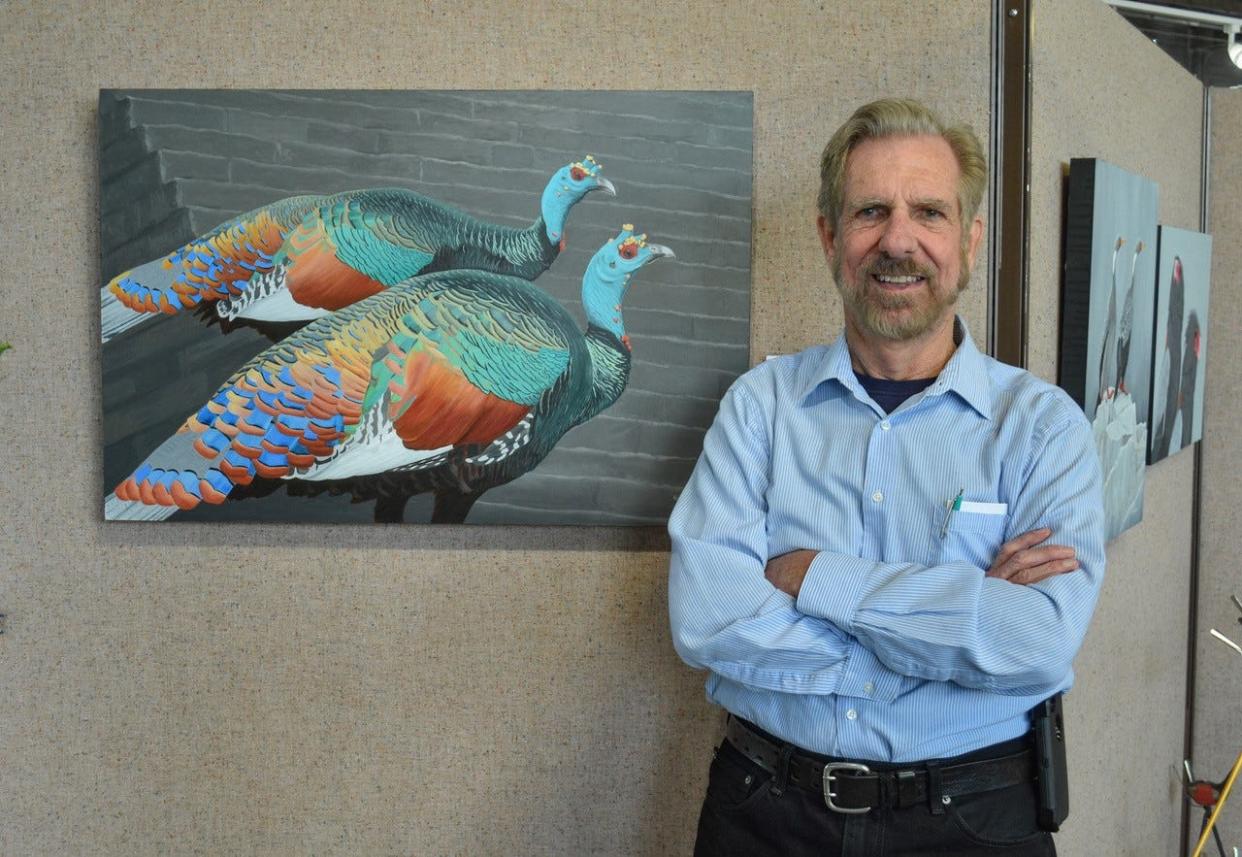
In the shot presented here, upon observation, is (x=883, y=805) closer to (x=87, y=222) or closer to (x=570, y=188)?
(x=570, y=188)

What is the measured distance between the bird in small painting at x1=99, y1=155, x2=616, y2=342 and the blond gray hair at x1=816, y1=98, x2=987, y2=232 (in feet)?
1.59

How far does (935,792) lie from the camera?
1.40 metres

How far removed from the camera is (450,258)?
1863mm

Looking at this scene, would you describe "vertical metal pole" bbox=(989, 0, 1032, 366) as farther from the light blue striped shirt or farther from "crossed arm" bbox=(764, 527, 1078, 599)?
"crossed arm" bbox=(764, 527, 1078, 599)

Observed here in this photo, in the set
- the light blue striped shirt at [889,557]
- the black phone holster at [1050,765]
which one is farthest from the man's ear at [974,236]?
the black phone holster at [1050,765]

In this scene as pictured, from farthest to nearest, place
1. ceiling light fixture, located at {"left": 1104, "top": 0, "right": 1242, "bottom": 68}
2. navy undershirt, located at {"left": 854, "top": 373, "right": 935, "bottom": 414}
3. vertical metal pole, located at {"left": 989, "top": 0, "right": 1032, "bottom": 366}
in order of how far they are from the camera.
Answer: ceiling light fixture, located at {"left": 1104, "top": 0, "right": 1242, "bottom": 68} → vertical metal pole, located at {"left": 989, "top": 0, "right": 1032, "bottom": 366} → navy undershirt, located at {"left": 854, "top": 373, "right": 935, "bottom": 414}

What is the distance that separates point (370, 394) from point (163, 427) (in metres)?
0.37

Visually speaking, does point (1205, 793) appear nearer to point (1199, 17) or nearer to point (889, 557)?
point (889, 557)

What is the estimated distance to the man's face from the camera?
148cm

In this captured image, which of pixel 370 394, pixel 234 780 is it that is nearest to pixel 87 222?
pixel 370 394

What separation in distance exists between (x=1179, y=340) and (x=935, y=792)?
1.63m

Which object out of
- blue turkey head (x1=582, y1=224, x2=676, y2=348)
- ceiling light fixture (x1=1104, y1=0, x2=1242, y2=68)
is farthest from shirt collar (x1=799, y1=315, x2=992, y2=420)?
ceiling light fixture (x1=1104, y1=0, x2=1242, y2=68)

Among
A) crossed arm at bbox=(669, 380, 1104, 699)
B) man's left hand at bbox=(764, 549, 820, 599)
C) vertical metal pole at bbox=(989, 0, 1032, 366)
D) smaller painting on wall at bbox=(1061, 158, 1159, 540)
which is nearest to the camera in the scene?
crossed arm at bbox=(669, 380, 1104, 699)

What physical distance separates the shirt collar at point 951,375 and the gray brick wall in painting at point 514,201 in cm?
31
